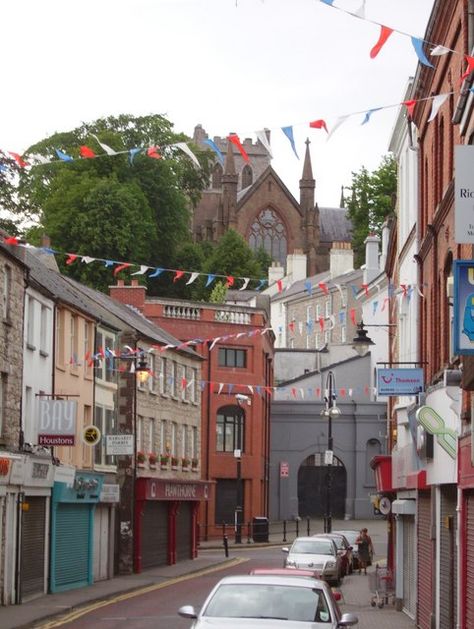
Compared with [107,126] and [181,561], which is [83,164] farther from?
[181,561]

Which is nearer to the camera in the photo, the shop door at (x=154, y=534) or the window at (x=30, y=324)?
the window at (x=30, y=324)

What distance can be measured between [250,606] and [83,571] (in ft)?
83.4

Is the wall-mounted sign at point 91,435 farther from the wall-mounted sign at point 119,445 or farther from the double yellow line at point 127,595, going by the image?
the double yellow line at point 127,595

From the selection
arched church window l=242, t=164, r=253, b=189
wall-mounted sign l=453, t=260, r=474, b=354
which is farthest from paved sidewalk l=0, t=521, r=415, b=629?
arched church window l=242, t=164, r=253, b=189

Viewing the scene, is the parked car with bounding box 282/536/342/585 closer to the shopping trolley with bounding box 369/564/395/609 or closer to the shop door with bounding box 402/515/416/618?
the shopping trolley with bounding box 369/564/395/609

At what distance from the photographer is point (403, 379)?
2806 cm

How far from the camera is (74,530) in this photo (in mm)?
40250

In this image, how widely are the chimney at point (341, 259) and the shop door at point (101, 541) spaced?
73232 millimetres

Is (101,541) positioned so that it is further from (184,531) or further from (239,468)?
(239,468)

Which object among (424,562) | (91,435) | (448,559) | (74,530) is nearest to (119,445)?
→ (91,435)

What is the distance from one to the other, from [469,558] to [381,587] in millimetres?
12676

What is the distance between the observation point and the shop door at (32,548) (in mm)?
34375

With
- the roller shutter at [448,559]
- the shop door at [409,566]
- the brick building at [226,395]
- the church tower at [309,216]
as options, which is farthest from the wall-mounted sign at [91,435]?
the church tower at [309,216]

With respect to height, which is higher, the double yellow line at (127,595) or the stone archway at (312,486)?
the stone archway at (312,486)
